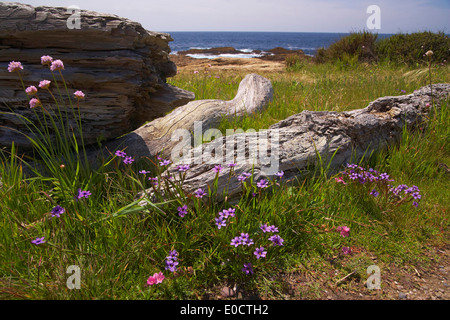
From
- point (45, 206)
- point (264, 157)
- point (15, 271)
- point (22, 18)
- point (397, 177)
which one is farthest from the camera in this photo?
point (397, 177)

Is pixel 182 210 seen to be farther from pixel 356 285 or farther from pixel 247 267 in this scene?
pixel 356 285

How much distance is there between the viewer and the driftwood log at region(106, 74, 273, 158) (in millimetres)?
3980

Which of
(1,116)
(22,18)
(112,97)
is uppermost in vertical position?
(22,18)

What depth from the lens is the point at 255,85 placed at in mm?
5605

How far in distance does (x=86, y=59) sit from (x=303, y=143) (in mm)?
2656

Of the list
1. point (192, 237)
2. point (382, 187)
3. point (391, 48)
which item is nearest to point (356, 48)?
point (391, 48)

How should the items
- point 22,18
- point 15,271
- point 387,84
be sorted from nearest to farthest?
point 15,271, point 22,18, point 387,84

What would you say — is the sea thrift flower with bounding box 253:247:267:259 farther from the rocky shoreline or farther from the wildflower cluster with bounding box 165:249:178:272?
the rocky shoreline

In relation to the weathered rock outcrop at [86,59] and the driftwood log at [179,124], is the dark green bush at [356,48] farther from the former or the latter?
the weathered rock outcrop at [86,59]

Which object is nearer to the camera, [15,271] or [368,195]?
[15,271]

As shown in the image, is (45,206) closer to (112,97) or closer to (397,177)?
(112,97)

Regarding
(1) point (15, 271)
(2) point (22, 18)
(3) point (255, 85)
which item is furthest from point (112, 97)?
(3) point (255, 85)

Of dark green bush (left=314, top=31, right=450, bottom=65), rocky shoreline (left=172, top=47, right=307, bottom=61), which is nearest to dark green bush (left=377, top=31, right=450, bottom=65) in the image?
dark green bush (left=314, top=31, right=450, bottom=65)
